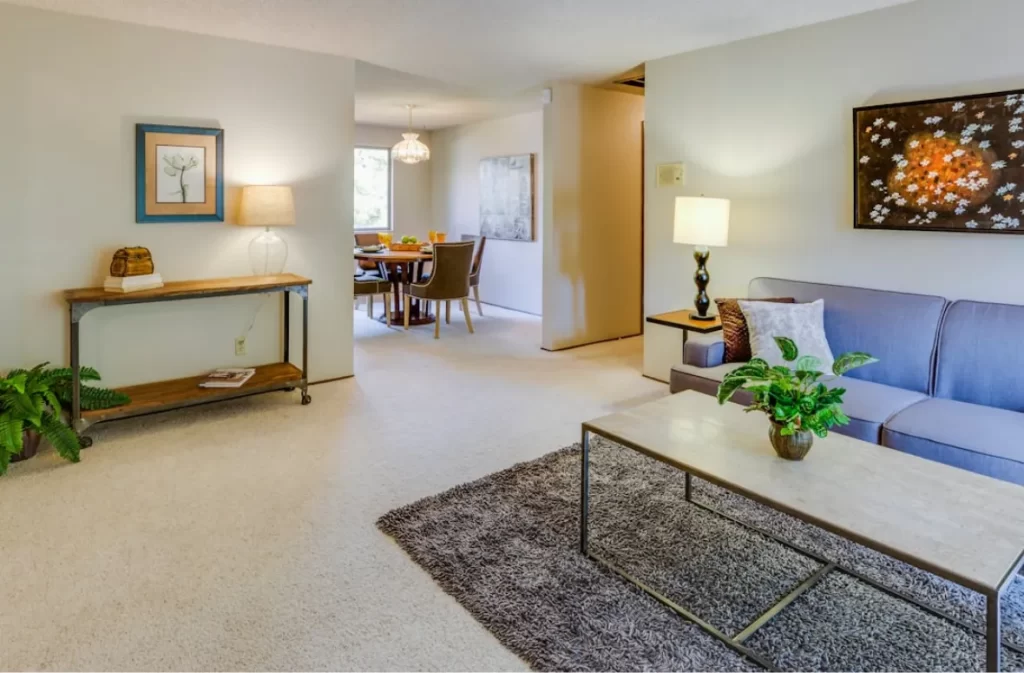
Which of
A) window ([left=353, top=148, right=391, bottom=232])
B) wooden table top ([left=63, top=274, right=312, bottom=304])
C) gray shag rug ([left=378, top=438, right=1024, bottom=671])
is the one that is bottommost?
gray shag rug ([left=378, top=438, right=1024, bottom=671])

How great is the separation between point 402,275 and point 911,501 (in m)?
5.61

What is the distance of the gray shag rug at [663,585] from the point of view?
5.72 ft

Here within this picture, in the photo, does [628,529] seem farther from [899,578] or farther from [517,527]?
[899,578]

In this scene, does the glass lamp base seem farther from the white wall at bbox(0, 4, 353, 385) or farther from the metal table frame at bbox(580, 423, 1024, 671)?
the metal table frame at bbox(580, 423, 1024, 671)

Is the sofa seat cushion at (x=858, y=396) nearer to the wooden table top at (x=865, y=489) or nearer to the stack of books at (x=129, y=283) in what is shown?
the wooden table top at (x=865, y=489)

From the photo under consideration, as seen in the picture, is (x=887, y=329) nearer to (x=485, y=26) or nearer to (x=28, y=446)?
(x=485, y=26)

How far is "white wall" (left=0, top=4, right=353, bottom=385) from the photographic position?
328 centimetres

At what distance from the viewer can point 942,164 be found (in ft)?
10.0

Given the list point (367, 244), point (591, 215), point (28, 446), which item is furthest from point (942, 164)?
point (367, 244)

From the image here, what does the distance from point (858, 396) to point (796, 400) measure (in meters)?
1.16

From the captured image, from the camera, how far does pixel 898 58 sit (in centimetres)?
321

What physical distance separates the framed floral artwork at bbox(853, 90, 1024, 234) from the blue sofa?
1.27 feet

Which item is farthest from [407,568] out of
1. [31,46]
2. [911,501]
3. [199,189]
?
[31,46]

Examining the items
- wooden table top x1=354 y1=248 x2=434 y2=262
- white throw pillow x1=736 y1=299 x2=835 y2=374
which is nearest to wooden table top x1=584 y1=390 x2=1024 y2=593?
white throw pillow x1=736 y1=299 x2=835 y2=374
